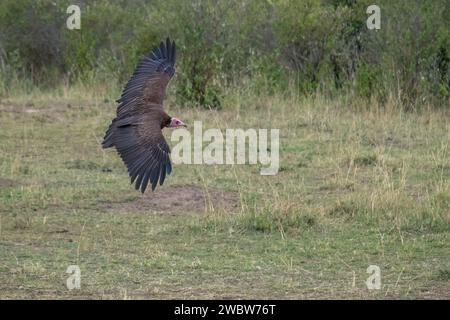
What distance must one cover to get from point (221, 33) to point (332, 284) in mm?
8142

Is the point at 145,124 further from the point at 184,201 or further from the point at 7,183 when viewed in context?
the point at 7,183

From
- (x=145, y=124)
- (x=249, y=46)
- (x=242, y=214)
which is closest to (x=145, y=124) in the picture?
(x=145, y=124)

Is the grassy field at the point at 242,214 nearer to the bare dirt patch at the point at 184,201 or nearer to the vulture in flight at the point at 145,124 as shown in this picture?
the bare dirt patch at the point at 184,201

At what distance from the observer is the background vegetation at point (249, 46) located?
14156mm

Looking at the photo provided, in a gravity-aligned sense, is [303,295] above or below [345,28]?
below

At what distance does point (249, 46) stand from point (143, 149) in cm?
837

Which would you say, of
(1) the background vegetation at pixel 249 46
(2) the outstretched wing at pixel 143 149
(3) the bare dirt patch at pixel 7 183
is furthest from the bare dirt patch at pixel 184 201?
(1) the background vegetation at pixel 249 46

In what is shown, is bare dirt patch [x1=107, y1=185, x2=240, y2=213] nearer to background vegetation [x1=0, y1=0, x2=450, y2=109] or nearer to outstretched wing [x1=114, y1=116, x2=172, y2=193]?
outstretched wing [x1=114, y1=116, x2=172, y2=193]

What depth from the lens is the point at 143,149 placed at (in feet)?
27.2

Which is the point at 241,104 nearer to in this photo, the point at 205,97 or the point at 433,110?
the point at 205,97

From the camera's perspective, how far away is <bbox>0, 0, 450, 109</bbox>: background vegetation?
14156 mm

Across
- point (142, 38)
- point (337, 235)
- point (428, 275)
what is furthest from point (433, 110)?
point (428, 275)

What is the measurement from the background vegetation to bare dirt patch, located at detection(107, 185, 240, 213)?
4.04 m

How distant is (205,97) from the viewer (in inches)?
556
